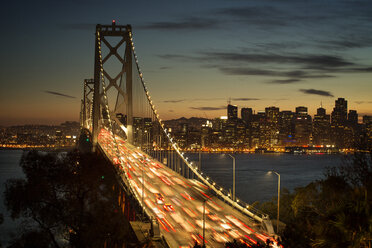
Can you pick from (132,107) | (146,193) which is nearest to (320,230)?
(146,193)

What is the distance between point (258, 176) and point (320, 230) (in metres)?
68.4

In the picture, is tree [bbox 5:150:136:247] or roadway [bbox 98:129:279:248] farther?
tree [bbox 5:150:136:247]

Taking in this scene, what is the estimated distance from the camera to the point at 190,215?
2362cm

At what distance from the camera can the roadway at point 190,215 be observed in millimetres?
19031

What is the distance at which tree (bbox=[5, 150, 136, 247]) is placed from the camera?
833 inches

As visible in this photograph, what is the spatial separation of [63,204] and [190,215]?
20.5ft

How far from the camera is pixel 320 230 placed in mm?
11281

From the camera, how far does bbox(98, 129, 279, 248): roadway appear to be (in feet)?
62.4

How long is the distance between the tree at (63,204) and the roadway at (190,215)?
2.30 metres

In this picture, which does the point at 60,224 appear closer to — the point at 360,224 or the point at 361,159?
the point at 361,159

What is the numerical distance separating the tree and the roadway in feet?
7.54

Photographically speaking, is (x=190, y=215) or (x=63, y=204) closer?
(x=63, y=204)

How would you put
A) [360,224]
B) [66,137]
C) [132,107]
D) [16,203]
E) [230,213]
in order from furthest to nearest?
[66,137] → [132,107] → [230,213] → [16,203] → [360,224]

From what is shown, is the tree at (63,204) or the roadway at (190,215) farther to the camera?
the tree at (63,204)
